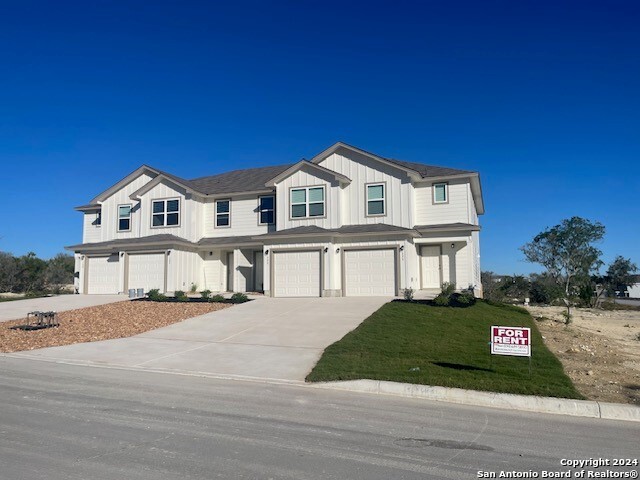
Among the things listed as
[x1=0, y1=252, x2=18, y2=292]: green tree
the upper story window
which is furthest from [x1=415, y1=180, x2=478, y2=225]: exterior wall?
[x1=0, y1=252, x2=18, y2=292]: green tree

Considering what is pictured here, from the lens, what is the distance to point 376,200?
25109 millimetres

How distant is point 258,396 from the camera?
8.88 m

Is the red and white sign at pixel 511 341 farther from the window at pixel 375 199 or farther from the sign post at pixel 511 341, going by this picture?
the window at pixel 375 199

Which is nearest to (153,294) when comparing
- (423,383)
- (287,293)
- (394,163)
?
(287,293)

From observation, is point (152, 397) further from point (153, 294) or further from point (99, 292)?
point (99, 292)

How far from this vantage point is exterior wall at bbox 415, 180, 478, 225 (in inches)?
1002

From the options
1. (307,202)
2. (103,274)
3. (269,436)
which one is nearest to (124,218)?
(103,274)

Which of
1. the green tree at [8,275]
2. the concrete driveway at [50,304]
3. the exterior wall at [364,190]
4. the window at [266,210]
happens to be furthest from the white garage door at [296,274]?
the green tree at [8,275]

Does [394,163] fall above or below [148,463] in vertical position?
above

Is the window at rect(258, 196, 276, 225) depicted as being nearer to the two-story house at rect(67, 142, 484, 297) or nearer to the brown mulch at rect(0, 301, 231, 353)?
the two-story house at rect(67, 142, 484, 297)

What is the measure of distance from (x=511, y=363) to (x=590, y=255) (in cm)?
3444

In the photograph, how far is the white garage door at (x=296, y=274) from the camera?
78.3 ft

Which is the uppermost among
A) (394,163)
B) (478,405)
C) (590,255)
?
(394,163)

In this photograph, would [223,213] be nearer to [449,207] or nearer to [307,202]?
[307,202]
